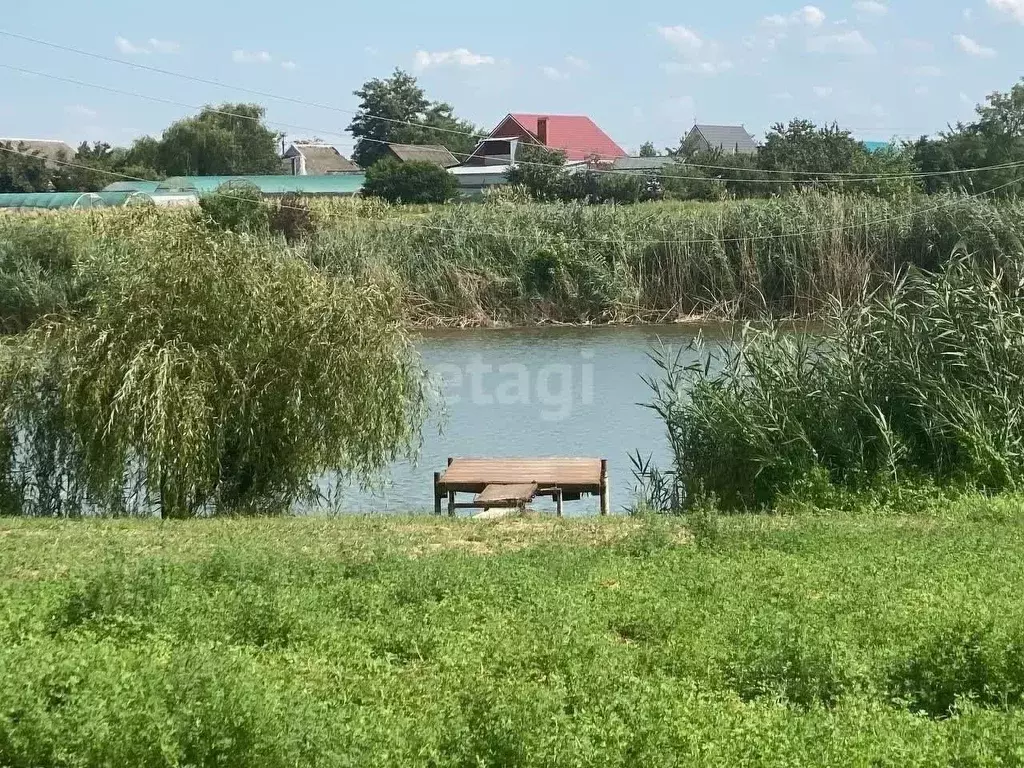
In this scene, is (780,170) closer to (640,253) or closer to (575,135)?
(640,253)

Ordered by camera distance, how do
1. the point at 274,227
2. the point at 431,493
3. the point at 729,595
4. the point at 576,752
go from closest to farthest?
1. the point at 576,752
2. the point at 729,595
3. the point at 431,493
4. the point at 274,227

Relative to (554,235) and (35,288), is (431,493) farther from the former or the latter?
(554,235)

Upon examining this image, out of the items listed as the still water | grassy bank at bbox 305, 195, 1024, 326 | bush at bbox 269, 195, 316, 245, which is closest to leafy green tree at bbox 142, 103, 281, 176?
bush at bbox 269, 195, 316, 245

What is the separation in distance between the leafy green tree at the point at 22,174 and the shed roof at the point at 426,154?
59.5 feet

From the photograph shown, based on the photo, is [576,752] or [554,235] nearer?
[576,752]

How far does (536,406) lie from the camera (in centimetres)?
2314

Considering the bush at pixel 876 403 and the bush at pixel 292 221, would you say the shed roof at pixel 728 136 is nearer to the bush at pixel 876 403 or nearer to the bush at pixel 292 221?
the bush at pixel 292 221

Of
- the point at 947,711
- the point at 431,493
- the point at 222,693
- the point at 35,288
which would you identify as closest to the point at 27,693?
the point at 222,693

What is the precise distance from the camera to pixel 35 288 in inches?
1182

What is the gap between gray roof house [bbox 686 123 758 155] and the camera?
240 feet

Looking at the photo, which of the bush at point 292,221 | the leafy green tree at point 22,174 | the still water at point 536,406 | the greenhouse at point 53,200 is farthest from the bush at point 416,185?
the leafy green tree at point 22,174

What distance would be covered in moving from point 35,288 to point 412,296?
10.3 meters

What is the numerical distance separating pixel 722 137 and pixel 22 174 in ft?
129

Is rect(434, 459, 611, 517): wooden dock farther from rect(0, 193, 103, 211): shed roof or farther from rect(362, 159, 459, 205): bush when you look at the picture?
rect(0, 193, 103, 211): shed roof
